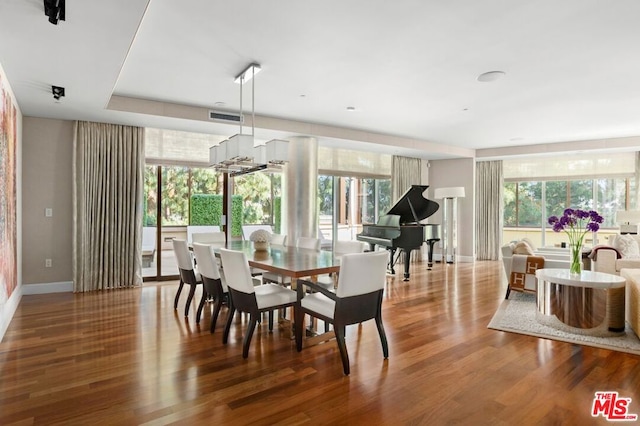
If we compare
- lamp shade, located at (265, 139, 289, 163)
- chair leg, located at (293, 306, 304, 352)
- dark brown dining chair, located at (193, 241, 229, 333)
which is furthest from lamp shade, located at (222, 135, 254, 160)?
chair leg, located at (293, 306, 304, 352)

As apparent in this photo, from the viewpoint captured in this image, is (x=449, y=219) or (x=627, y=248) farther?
(x=449, y=219)

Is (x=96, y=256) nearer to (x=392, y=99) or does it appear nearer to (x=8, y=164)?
(x=8, y=164)

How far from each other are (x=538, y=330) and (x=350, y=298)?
2238mm

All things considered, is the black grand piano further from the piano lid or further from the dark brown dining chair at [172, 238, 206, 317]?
the dark brown dining chair at [172, 238, 206, 317]

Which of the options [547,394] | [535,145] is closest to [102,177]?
[547,394]

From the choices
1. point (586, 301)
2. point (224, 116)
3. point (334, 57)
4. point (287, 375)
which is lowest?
point (287, 375)

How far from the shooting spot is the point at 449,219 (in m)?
9.41

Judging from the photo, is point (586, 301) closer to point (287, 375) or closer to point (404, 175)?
point (287, 375)

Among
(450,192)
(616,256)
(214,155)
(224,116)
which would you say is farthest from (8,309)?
(450,192)

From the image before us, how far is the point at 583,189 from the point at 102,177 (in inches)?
395

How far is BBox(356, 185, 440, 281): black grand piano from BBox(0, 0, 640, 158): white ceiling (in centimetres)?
165

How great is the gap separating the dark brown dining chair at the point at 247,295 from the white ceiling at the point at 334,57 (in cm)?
192

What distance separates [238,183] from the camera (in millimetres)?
7031

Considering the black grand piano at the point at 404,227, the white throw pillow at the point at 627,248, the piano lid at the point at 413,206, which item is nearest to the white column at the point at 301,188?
the black grand piano at the point at 404,227
